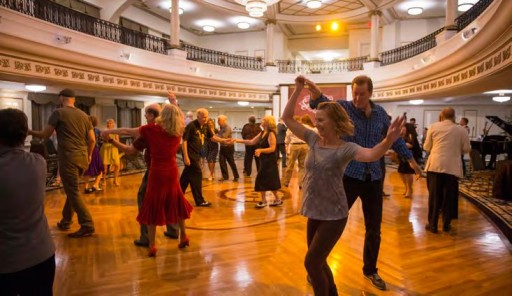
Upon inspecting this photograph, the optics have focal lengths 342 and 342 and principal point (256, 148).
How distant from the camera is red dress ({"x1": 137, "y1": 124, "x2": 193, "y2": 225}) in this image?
121 inches

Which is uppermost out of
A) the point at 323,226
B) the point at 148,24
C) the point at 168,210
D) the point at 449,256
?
the point at 148,24

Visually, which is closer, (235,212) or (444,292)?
(444,292)

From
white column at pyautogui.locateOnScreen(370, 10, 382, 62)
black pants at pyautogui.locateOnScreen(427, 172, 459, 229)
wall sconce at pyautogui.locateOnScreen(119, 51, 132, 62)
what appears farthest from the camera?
white column at pyautogui.locateOnScreen(370, 10, 382, 62)

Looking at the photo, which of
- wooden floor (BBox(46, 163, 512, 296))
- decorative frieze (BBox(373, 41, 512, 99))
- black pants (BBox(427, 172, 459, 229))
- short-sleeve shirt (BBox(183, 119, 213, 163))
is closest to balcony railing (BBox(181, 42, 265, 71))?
decorative frieze (BBox(373, 41, 512, 99))

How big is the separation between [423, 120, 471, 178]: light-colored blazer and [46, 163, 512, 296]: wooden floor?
796mm

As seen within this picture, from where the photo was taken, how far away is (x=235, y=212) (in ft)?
16.3

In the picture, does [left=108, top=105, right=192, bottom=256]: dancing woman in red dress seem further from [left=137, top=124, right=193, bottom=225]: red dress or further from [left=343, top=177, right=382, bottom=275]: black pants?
[left=343, top=177, right=382, bottom=275]: black pants

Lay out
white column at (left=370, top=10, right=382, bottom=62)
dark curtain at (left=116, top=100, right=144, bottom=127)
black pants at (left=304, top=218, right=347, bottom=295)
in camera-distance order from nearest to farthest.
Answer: black pants at (left=304, top=218, right=347, bottom=295) → white column at (left=370, top=10, right=382, bottom=62) → dark curtain at (left=116, top=100, right=144, bottom=127)

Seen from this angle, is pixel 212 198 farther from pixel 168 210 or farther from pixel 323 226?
pixel 323 226

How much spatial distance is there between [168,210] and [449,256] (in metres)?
2.78

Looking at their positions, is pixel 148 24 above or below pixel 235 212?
above

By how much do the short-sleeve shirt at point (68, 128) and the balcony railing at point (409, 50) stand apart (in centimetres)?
994

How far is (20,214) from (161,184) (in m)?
1.74

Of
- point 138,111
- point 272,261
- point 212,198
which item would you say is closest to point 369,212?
point 272,261
